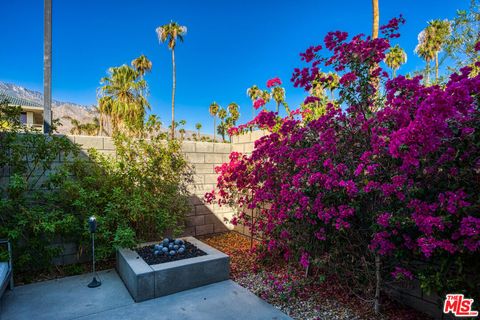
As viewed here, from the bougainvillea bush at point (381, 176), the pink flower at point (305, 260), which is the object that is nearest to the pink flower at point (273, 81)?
the bougainvillea bush at point (381, 176)

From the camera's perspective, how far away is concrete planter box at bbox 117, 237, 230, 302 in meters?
2.96

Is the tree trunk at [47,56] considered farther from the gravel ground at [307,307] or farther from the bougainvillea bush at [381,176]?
the gravel ground at [307,307]

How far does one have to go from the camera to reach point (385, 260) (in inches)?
102

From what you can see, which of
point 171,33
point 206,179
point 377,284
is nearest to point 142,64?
point 171,33

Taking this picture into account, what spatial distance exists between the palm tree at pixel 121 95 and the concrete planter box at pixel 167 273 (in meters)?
14.1

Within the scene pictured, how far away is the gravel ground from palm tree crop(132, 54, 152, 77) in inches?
763

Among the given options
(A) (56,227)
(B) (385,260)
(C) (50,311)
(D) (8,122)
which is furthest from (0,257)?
(B) (385,260)

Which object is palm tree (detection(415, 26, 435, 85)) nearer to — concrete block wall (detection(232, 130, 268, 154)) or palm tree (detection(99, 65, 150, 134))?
concrete block wall (detection(232, 130, 268, 154))

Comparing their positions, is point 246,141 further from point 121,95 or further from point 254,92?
point 254,92

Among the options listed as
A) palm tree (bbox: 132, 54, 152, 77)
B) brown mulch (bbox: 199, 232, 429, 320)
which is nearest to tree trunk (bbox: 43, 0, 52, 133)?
brown mulch (bbox: 199, 232, 429, 320)

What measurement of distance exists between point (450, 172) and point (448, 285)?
31.8 inches

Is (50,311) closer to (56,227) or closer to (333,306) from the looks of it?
(56,227)

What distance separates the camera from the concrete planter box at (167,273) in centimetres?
296

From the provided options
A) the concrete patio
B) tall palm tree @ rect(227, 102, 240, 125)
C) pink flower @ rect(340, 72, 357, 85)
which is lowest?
the concrete patio
